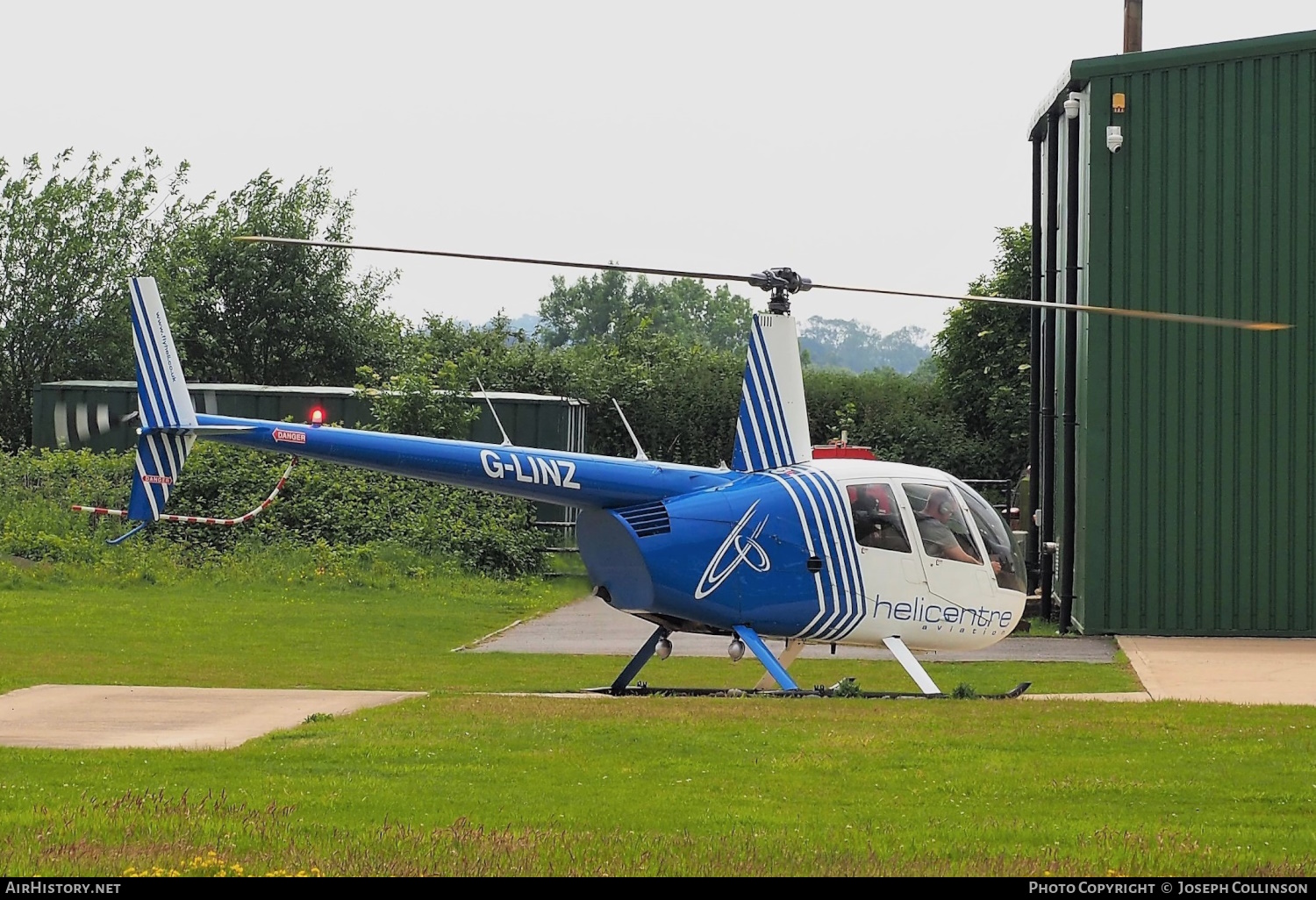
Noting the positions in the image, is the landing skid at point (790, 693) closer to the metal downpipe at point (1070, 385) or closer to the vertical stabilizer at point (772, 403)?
Result: the vertical stabilizer at point (772, 403)

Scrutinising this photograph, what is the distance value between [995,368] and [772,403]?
1733 cm

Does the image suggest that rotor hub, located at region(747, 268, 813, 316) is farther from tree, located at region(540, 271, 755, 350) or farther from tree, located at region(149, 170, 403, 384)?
tree, located at region(540, 271, 755, 350)

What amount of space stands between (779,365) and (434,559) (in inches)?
438

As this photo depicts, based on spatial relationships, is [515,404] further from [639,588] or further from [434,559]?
[639,588]

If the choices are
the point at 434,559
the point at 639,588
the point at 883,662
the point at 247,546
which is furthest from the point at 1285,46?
the point at 247,546

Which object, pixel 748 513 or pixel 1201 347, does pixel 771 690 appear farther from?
pixel 1201 347

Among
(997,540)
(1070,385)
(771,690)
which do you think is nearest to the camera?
(771,690)

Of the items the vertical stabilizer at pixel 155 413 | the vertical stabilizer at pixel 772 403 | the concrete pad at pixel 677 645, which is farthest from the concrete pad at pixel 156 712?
the concrete pad at pixel 677 645

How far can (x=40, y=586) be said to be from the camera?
2152 cm

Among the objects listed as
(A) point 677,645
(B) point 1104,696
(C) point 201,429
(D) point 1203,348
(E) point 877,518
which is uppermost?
(D) point 1203,348

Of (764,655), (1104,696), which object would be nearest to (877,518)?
(764,655)

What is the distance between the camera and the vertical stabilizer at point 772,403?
13359mm

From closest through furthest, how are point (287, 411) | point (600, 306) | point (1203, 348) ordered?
point (1203, 348), point (287, 411), point (600, 306)

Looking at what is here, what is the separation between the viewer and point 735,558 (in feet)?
42.4
